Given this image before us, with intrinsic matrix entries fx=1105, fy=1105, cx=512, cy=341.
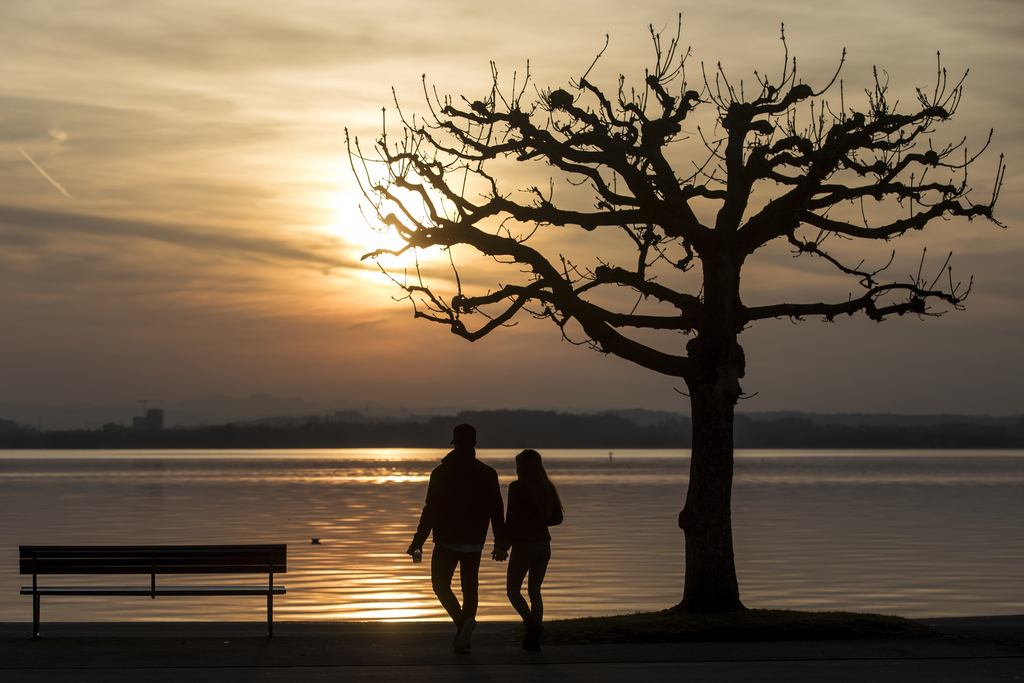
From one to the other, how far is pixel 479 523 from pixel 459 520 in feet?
0.65

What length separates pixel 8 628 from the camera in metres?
12.4

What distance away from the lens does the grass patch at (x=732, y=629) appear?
37.4 ft

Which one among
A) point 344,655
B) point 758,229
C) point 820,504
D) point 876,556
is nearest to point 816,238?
point 758,229

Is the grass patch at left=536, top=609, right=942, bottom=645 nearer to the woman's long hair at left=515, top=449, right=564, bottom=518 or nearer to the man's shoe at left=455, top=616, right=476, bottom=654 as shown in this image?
the man's shoe at left=455, top=616, right=476, bottom=654

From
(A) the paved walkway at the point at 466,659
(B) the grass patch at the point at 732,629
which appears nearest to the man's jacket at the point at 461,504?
(A) the paved walkway at the point at 466,659

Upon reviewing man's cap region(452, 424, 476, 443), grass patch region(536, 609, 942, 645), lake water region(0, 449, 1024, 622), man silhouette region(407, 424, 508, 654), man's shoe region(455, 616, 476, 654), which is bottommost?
lake water region(0, 449, 1024, 622)

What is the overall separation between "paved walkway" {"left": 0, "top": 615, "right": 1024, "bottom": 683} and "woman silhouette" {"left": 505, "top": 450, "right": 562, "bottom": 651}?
393 mm

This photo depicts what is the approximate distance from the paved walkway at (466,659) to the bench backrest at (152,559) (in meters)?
0.70

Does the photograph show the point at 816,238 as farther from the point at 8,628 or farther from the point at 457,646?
the point at 8,628

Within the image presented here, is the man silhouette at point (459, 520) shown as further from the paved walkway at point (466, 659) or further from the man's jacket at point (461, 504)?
the paved walkway at point (466, 659)

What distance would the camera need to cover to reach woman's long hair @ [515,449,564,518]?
10695mm

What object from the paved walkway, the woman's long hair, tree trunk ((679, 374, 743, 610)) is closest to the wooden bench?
the paved walkway

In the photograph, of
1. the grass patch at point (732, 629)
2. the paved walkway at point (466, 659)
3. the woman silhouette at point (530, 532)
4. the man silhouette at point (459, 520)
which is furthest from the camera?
the grass patch at point (732, 629)

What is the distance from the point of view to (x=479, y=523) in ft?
34.8
